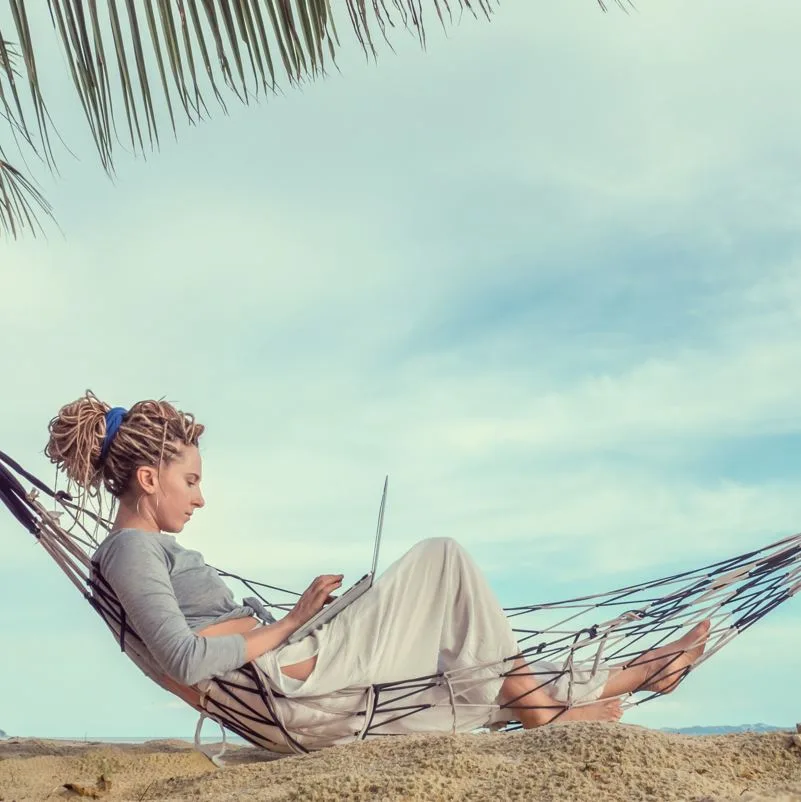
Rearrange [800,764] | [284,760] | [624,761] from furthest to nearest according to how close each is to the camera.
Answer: [284,760] < [800,764] < [624,761]

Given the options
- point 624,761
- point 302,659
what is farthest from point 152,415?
point 624,761

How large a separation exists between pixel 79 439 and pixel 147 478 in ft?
0.69

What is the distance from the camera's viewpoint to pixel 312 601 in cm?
238

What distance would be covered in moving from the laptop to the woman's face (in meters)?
0.39

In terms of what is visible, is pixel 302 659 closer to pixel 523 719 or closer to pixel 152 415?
pixel 523 719

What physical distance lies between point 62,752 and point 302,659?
0.92 meters

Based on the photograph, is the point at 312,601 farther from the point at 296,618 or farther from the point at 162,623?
the point at 162,623

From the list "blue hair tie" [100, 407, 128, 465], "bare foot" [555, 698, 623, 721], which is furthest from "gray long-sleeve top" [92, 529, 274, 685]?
"bare foot" [555, 698, 623, 721]

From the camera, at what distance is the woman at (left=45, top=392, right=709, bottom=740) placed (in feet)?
7.72

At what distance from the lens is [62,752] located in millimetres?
2898

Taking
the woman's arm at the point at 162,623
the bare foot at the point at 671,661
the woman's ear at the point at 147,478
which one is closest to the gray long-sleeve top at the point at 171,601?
the woman's arm at the point at 162,623

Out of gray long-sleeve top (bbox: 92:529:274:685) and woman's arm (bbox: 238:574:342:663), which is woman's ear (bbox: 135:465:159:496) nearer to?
gray long-sleeve top (bbox: 92:529:274:685)

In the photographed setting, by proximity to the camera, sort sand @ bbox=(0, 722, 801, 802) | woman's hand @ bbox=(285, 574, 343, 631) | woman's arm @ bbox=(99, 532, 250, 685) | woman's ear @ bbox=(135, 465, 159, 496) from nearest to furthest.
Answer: sand @ bbox=(0, 722, 801, 802), woman's arm @ bbox=(99, 532, 250, 685), woman's hand @ bbox=(285, 574, 343, 631), woman's ear @ bbox=(135, 465, 159, 496)

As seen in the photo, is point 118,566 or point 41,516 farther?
point 41,516
